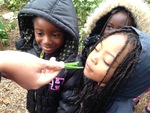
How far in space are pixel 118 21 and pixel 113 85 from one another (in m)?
0.60

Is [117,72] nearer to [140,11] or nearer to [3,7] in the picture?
[140,11]

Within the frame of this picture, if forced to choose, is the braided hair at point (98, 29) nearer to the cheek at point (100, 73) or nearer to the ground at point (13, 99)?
the cheek at point (100, 73)

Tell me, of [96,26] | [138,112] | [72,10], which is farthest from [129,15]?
[138,112]

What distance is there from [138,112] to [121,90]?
64.0 inches

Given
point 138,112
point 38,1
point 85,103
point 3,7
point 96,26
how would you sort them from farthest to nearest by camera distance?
point 3,7
point 138,112
point 96,26
point 38,1
point 85,103

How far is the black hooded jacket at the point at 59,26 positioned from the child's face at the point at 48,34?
5cm

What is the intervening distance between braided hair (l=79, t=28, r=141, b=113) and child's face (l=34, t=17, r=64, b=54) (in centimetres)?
42

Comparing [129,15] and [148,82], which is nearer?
[148,82]

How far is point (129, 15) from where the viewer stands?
177cm

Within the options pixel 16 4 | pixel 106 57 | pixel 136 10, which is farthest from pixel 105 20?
pixel 16 4

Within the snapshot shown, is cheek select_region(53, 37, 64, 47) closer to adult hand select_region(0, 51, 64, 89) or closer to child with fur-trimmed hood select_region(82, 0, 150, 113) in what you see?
child with fur-trimmed hood select_region(82, 0, 150, 113)

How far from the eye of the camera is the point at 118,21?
1.73 meters

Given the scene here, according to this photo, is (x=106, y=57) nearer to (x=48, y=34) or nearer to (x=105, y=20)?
(x=48, y=34)

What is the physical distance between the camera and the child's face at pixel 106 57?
122 centimetres
